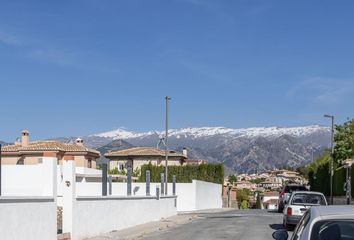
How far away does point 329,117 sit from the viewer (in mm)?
60312

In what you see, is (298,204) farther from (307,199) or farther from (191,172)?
(191,172)

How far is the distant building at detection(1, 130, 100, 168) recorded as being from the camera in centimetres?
7156

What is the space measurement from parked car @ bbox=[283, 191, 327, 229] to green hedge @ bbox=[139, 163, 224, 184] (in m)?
37.2

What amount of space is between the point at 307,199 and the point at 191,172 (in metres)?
39.5

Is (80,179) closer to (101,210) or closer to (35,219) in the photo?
(101,210)

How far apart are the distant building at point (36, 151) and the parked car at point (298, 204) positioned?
1856 inches

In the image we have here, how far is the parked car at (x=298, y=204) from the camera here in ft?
82.2

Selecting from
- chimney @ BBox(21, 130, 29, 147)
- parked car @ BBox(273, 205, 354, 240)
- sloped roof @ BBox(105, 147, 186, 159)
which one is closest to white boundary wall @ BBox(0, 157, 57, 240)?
parked car @ BBox(273, 205, 354, 240)

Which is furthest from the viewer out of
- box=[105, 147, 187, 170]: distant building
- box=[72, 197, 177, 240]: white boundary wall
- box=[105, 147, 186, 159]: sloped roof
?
box=[105, 147, 187, 170]: distant building

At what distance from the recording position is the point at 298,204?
25391 mm

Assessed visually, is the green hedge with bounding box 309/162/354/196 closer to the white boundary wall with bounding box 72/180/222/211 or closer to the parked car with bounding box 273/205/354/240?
the white boundary wall with bounding box 72/180/222/211

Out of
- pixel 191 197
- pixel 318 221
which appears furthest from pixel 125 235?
pixel 191 197

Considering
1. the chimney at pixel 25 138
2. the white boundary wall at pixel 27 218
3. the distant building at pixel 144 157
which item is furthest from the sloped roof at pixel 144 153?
the white boundary wall at pixel 27 218

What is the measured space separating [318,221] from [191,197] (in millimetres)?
46767
